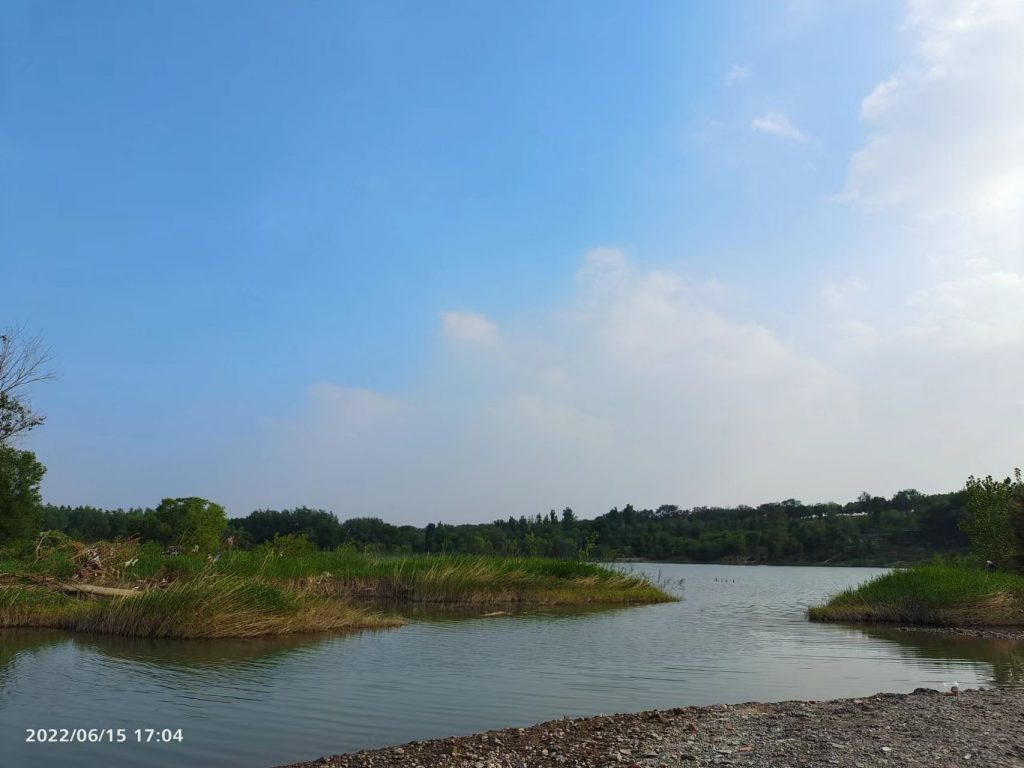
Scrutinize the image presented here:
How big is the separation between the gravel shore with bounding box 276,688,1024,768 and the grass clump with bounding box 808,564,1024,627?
620 inches

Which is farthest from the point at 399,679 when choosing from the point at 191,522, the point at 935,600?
the point at 191,522

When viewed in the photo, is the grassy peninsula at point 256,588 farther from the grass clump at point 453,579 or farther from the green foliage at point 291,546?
the green foliage at point 291,546

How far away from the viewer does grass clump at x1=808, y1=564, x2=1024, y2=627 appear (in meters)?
23.5

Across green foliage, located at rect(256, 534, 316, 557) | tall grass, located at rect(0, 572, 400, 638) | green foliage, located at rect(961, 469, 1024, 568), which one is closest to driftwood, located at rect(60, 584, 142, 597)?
tall grass, located at rect(0, 572, 400, 638)

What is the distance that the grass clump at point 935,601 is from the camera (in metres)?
23.5

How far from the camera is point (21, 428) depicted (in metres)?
26.6

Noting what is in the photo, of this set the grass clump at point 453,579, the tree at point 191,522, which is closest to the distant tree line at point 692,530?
the tree at point 191,522

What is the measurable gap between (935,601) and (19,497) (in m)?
45.0

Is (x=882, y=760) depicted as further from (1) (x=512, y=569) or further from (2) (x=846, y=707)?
(1) (x=512, y=569)

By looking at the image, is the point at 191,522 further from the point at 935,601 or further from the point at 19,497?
the point at 935,601

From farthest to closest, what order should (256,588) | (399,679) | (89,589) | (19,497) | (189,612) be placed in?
1. (19,497)
2. (89,589)
3. (256,588)
4. (189,612)
5. (399,679)

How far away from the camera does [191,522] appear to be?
6091cm

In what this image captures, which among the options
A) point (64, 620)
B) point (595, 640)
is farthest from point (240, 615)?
point (595, 640)

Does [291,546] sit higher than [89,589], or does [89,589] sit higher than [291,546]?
[291,546]
